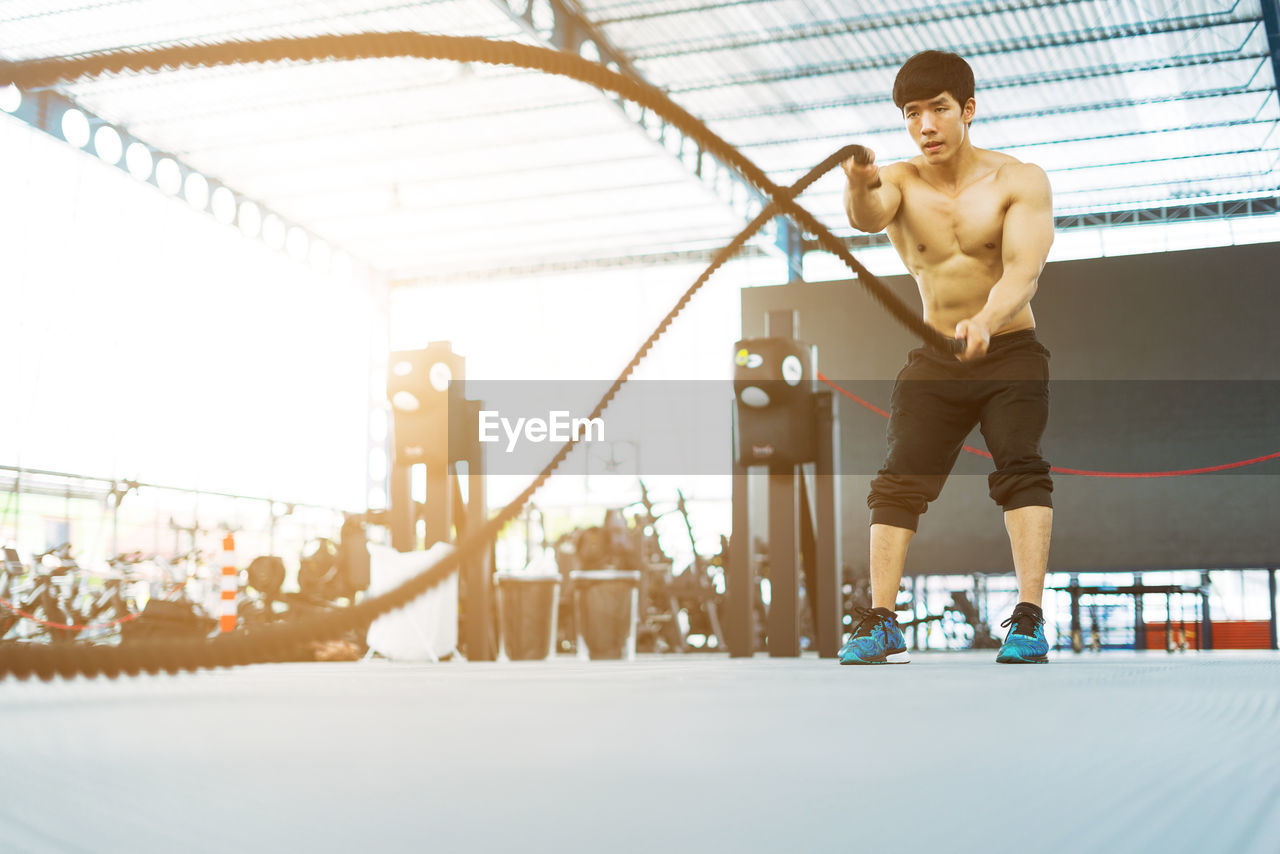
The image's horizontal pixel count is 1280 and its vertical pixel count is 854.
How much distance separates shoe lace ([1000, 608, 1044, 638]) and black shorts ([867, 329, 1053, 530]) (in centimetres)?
26

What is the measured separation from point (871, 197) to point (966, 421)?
640mm

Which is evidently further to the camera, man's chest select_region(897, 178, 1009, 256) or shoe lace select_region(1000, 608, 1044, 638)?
man's chest select_region(897, 178, 1009, 256)

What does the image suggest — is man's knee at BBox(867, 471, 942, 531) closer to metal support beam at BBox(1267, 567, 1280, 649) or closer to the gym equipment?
the gym equipment

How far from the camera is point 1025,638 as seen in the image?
106 inches

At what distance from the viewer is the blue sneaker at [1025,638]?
8.73 ft

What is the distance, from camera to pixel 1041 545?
111 inches

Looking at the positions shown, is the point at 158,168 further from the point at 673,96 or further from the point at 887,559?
the point at 887,559

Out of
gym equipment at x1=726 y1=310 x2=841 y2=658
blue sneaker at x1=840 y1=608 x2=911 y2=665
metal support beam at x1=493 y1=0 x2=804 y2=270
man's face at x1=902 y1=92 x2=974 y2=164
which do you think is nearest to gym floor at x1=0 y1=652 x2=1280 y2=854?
blue sneaker at x1=840 y1=608 x2=911 y2=665

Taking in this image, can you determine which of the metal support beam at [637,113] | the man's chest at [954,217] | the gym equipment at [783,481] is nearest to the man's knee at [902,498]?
the man's chest at [954,217]

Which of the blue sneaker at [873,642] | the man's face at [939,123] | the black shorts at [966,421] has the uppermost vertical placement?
the man's face at [939,123]

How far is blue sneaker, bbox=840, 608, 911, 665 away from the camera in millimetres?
2674

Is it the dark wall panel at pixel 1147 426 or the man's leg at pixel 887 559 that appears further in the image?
the dark wall panel at pixel 1147 426

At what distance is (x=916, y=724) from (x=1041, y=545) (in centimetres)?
204

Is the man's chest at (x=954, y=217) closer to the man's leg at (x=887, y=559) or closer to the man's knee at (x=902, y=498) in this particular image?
the man's knee at (x=902, y=498)
